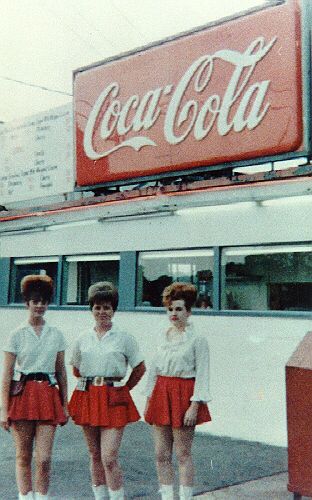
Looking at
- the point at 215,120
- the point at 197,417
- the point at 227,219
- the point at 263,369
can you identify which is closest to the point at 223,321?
the point at 263,369

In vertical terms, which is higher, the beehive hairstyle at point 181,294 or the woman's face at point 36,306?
the beehive hairstyle at point 181,294

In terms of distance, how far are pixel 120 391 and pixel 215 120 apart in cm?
481

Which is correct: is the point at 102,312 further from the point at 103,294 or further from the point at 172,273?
the point at 172,273

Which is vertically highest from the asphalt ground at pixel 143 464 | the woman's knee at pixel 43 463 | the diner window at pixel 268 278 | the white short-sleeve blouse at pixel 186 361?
the diner window at pixel 268 278

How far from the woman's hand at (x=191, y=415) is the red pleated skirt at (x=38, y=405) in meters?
0.90

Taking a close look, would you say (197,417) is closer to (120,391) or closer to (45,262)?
Answer: (120,391)

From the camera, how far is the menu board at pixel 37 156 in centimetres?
1130

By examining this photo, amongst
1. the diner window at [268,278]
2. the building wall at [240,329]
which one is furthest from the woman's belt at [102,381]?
the diner window at [268,278]

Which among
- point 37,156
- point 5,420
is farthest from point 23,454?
point 37,156

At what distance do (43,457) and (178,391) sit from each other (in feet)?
3.54

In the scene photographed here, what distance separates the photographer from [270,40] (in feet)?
25.8

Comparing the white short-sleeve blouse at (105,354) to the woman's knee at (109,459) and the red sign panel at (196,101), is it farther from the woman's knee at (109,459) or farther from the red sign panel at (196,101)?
the red sign panel at (196,101)

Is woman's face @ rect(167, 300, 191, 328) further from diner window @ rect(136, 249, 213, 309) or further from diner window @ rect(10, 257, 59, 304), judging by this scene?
diner window @ rect(10, 257, 59, 304)

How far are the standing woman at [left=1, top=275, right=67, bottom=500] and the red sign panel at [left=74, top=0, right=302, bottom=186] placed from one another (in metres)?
4.18
